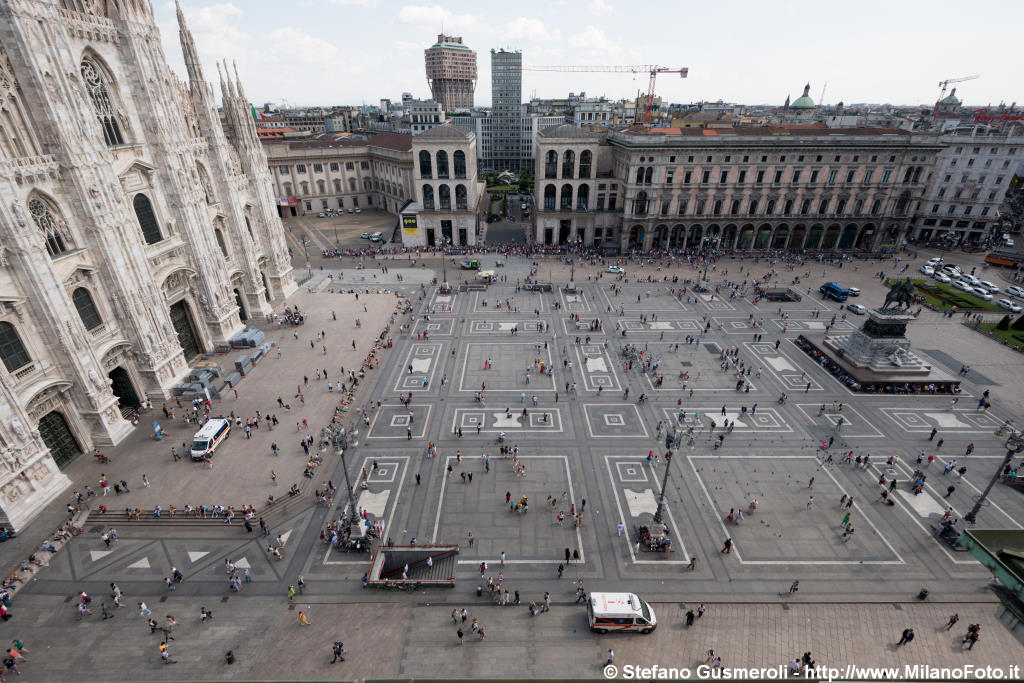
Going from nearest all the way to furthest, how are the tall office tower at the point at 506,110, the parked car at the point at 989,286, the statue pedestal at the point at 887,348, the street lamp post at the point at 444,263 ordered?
the statue pedestal at the point at 887,348, the parked car at the point at 989,286, the street lamp post at the point at 444,263, the tall office tower at the point at 506,110

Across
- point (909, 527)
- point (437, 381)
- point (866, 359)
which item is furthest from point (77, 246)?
point (866, 359)

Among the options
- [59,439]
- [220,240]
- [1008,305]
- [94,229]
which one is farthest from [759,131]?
[59,439]

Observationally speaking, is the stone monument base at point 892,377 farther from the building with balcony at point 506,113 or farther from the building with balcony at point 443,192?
the building with balcony at point 506,113

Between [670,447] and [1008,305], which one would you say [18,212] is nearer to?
[670,447]

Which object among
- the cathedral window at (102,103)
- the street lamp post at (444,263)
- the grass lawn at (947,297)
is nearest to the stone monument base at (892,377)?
the grass lawn at (947,297)

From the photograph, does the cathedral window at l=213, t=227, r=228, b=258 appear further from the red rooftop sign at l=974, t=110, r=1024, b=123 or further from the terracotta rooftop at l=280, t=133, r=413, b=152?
the red rooftop sign at l=974, t=110, r=1024, b=123

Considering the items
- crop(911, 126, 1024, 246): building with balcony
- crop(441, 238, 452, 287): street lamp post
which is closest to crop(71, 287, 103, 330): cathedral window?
crop(441, 238, 452, 287): street lamp post
